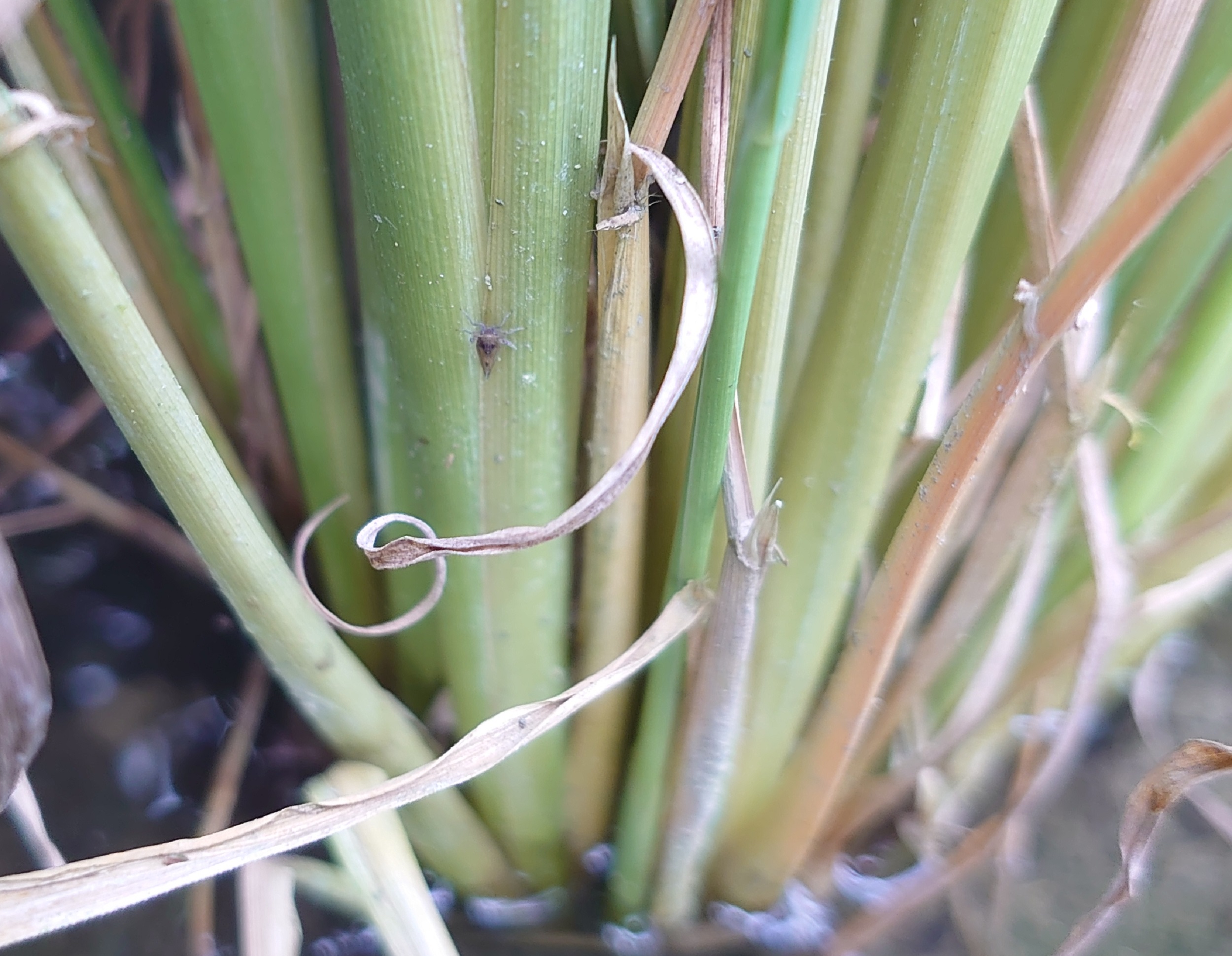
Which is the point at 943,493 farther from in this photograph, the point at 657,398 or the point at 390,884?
the point at 390,884

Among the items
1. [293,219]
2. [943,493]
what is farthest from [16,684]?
[943,493]

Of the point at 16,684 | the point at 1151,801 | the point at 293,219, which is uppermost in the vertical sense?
the point at 293,219

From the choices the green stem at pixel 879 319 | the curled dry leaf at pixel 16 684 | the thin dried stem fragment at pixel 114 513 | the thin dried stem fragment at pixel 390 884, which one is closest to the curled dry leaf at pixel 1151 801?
the green stem at pixel 879 319

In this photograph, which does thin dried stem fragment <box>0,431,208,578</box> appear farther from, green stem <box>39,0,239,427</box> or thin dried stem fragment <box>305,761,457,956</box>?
thin dried stem fragment <box>305,761,457,956</box>

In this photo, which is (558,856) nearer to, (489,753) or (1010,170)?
(489,753)

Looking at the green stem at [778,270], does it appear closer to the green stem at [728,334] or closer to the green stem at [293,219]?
the green stem at [728,334]

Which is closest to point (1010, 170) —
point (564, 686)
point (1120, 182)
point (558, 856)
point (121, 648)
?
point (1120, 182)

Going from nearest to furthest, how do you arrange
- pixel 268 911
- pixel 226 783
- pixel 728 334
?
1. pixel 728 334
2. pixel 268 911
3. pixel 226 783

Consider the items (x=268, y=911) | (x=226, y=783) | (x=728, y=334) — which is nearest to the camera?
(x=728, y=334)
